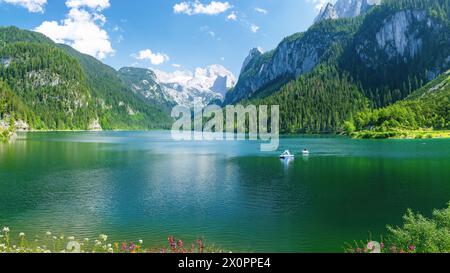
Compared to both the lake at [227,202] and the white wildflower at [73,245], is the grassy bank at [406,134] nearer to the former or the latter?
the lake at [227,202]

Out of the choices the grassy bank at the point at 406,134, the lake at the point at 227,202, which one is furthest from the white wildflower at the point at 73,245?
the grassy bank at the point at 406,134

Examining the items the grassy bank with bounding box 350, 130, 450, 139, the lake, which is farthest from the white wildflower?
the grassy bank with bounding box 350, 130, 450, 139

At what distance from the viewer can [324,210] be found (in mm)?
40938

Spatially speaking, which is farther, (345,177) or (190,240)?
(345,177)

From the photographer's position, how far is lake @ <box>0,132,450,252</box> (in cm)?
3291

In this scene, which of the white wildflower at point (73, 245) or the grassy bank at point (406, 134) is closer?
the white wildflower at point (73, 245)

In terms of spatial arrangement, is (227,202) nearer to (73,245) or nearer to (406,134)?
(73,245)

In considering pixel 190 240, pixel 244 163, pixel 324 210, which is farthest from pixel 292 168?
pixel 190 240

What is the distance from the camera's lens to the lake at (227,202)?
3291 centimetres

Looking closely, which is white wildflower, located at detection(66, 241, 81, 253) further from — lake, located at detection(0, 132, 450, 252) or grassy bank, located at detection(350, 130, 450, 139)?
grassy bank, located at detection(350, 130, 450, 139)

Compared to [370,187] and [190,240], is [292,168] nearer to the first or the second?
[370,187]

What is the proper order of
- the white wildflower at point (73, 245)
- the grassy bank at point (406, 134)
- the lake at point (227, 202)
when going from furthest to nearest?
the grassy bank at point (406, 134)
the lake at point (227, 202)
the white wildflower at point (73, 245)
